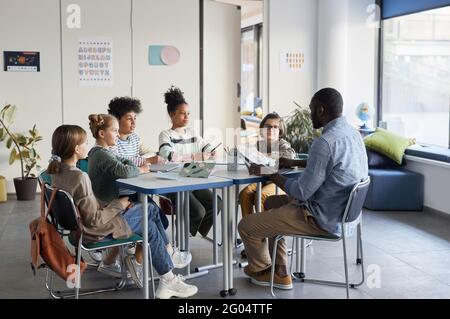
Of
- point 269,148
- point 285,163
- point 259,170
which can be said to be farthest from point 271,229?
point 269,148

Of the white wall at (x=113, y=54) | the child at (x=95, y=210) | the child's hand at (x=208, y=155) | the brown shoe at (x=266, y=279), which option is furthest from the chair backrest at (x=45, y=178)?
the white wall at (x=113, y=54)

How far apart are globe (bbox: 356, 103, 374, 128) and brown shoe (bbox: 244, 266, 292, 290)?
368 cm

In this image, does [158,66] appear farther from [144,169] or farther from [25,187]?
[144,169]

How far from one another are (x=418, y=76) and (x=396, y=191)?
1.61 meters

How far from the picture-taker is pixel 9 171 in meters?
7.36

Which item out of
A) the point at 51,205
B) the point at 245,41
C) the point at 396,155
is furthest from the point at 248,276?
the point at 245,41

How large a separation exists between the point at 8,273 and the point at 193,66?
13.0ft

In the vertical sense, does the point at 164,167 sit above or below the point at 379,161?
above

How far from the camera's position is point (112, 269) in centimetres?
444

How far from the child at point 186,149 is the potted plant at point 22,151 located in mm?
2815

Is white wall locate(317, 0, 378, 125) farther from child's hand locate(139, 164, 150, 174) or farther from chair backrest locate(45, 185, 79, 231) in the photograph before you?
chair backrest locate(45, 185, 79, 231)

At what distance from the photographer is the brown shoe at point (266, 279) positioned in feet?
13.4

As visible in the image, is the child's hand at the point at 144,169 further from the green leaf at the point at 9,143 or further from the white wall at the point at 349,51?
the white wall at the point at 349,51

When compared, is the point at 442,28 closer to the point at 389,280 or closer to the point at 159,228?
the point at 389,280
